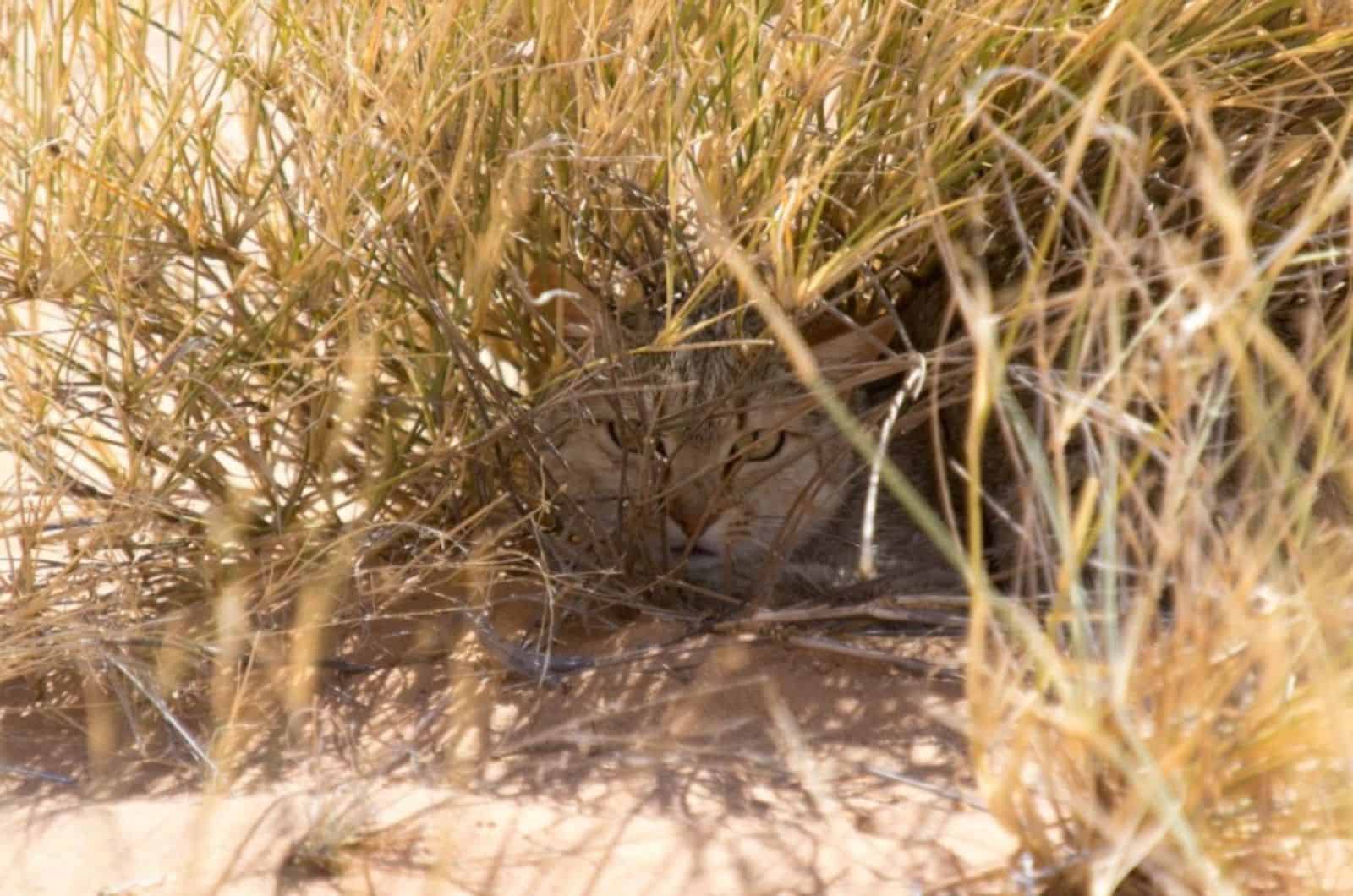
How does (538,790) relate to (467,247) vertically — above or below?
below

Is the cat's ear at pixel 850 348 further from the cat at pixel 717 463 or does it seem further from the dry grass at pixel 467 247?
the dry grass at pixel 467 247

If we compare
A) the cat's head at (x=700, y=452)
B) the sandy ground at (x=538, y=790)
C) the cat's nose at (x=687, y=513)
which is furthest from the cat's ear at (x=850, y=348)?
the sandy ground at (x=538, y=790)

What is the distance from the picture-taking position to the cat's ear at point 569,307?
2.52 metres

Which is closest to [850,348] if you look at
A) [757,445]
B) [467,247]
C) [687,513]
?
[757,445]

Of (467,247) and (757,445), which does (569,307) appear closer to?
(467,247)

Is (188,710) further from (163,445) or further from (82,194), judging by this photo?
(82,194)

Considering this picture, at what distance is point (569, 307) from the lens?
108 inches

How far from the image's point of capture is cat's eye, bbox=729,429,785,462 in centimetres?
275

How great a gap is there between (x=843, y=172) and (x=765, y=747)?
0.97m

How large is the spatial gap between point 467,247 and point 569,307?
0.78ft

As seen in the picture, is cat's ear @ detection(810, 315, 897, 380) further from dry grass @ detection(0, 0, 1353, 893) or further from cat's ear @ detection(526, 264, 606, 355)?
cat's ear @ detection(526, 264, 606, 355)

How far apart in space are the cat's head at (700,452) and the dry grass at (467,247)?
0.12 metres

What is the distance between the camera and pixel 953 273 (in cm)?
160

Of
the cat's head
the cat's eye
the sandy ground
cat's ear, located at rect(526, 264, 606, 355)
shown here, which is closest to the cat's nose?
the cat's head
